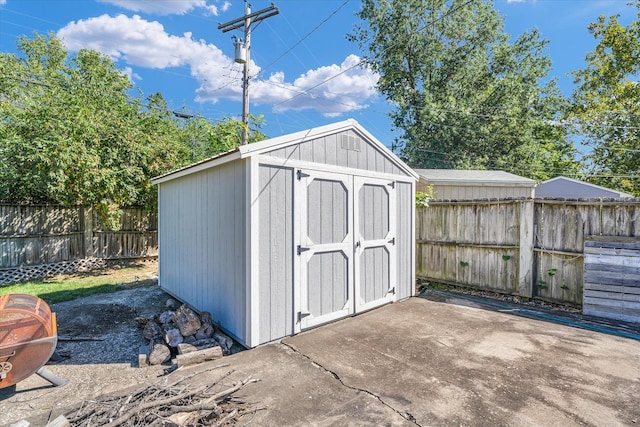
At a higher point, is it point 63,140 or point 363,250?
point 63,140

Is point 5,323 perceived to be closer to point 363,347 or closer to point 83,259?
point 363,347

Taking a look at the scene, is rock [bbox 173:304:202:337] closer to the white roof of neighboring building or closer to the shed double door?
the shed double door

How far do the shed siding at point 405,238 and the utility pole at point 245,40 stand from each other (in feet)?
18.3

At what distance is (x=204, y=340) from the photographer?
3471 millimetres

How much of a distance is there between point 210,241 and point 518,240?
197 inches

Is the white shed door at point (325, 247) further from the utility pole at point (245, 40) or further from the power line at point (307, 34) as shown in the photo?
A: the utility pole at point (245, 40)

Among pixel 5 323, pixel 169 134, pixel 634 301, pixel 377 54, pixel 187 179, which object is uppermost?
pixel 377 54

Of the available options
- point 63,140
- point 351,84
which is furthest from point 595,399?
point 351,84

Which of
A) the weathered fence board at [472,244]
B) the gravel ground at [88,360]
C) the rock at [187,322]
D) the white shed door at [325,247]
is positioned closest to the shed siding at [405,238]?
the weathered fence board at [472,244]

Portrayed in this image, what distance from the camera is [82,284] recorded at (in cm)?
659

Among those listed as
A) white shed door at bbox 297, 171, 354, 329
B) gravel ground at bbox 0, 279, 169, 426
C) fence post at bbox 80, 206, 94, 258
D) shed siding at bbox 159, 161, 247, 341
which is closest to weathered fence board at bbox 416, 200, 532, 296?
white shed door at bbox 297, 171, 354, 329

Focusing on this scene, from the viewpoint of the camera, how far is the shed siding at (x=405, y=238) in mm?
5297

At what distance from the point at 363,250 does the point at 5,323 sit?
12.4 ft

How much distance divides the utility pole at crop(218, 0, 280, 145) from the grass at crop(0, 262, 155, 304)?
4718mm
